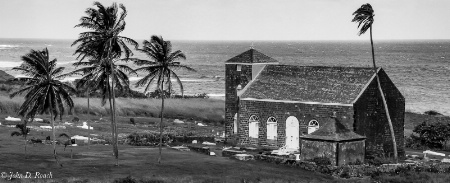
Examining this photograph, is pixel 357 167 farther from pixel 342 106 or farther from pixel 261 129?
pixel 261 129

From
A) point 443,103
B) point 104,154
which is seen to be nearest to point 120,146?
point 104,154

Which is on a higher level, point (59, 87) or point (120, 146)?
point (59, 87)

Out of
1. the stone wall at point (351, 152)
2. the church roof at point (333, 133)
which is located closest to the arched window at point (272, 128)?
the church roof at point (333, 133)

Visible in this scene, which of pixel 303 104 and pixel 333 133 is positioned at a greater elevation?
pixel 303 104

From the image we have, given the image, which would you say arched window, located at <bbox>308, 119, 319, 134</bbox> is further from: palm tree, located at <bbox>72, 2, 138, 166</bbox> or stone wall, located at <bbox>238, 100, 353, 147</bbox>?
palm tree, located at <bbox>72, 2, 138, 166</bbox>

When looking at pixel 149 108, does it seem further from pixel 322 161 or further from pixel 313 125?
pixel 322 161

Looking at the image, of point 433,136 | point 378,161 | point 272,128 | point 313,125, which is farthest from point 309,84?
point 433,136

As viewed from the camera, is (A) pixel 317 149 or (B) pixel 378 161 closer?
(A) pixel 317 149
